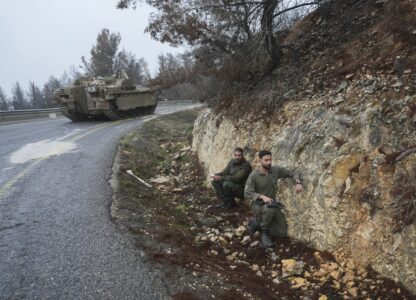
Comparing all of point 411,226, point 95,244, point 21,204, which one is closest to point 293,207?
point 411,226

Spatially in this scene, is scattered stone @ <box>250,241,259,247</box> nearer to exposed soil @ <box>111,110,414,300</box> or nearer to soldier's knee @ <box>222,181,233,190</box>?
exposed soil @ <box>111,110,414,300</box>

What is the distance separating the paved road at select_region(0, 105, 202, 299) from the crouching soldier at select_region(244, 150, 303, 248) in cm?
203

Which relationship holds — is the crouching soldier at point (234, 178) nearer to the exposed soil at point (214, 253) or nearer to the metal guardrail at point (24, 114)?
the exposed soil at point (214, 253)

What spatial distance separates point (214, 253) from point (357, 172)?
219 centimetres

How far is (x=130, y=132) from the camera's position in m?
15.7

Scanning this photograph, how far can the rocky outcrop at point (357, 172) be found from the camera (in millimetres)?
5133

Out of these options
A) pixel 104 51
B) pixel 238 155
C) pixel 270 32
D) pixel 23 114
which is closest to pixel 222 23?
pixel 270 32

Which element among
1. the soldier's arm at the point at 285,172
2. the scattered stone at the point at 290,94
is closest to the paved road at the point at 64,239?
the soldier's arm at the point at 285,172

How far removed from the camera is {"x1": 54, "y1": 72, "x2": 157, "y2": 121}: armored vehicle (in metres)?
20.8

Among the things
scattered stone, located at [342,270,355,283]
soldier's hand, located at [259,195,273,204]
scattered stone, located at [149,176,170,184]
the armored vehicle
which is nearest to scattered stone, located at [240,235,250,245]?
soldier's hand, located at [259,195,273,204]

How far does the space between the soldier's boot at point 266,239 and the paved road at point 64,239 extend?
6.58 feet

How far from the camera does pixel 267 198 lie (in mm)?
6527

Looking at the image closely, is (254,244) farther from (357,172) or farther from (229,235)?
(357,172)

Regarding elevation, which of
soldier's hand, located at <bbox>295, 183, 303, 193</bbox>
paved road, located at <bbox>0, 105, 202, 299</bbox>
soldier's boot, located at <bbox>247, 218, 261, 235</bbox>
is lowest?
soldier's boot, located at <bbox>247, 218, 261, 235</bbox>
